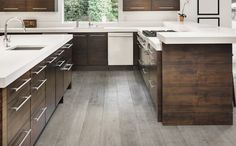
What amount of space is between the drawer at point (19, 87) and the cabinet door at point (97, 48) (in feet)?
18.2

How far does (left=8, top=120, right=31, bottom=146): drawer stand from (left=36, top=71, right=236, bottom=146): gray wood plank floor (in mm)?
604

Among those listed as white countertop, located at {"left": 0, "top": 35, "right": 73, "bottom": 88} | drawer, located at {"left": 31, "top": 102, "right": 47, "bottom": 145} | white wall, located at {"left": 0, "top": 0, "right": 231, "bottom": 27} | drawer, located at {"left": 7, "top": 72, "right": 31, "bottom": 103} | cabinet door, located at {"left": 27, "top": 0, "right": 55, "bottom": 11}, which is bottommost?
drawer, located at {"left": 31, "top": 102, "right": 47, "bottom": 145}

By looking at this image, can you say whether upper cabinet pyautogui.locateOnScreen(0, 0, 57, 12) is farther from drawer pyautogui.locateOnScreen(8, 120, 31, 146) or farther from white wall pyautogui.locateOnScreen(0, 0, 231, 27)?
drawer pyautogui.locateOnScreen(8, 120, 31, 146)

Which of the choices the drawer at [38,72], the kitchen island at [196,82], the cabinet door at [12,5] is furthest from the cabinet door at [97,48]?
the drawer at [38,72]

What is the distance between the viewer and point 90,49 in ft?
28.8

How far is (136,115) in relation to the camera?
4.93 m

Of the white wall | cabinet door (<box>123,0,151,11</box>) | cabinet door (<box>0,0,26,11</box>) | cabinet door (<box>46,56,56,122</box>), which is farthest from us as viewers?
the white wall

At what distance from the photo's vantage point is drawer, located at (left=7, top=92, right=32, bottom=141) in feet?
8.80

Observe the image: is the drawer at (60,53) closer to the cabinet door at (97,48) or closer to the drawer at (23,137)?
the drawer at (23,137)

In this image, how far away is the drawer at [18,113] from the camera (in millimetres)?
2684

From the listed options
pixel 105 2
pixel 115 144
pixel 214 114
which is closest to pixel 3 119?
pixel 115 144

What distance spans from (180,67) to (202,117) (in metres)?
0.62

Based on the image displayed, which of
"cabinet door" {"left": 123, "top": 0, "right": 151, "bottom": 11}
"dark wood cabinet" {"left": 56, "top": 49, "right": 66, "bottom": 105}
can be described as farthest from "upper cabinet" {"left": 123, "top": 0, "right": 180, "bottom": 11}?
"dark wood cabinet" {"left": 56, "top": 49, "right": 66, "bottom": 105}

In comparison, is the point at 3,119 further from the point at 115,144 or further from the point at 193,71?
the point at 193,71
